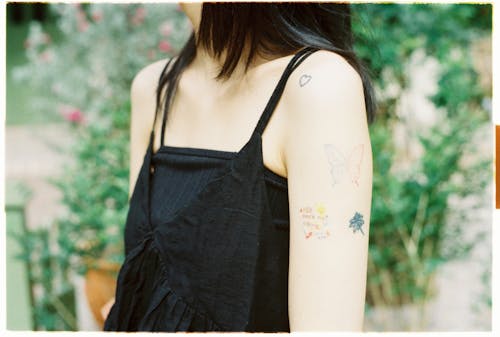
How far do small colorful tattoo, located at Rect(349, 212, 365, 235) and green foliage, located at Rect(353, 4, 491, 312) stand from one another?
1862mm

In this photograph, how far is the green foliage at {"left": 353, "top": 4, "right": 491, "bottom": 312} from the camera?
2.85 meters

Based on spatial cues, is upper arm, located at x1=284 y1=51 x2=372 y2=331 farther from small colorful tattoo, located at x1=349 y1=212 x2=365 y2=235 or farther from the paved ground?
the paved ground

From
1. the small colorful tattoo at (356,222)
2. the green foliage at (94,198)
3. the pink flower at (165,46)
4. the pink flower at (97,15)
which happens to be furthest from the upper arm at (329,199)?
the pink flower at (97,15)

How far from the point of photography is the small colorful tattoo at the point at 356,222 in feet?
3.26

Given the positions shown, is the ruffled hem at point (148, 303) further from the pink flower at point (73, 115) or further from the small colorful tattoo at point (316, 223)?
the pink flower at point (73, 115)

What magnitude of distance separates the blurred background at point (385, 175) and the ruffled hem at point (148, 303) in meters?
1.18

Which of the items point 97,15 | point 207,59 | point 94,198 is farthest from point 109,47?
point 207,59

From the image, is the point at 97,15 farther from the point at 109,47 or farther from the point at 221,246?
the point at 221,246

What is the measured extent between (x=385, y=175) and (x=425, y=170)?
200 millimetres

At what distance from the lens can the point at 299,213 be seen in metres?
Answer: 1.01

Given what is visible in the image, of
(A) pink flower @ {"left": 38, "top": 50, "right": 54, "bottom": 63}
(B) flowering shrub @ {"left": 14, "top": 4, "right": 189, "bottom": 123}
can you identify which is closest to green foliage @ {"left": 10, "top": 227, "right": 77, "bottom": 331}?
(B) flowering shrub @ {"left": 14, "top": 4, "right": 189, "bottom": 123}

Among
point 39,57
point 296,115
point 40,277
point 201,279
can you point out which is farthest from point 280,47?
point 39,57

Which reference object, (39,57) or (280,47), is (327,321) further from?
(39,57)

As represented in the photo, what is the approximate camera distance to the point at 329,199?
0.99 metres
